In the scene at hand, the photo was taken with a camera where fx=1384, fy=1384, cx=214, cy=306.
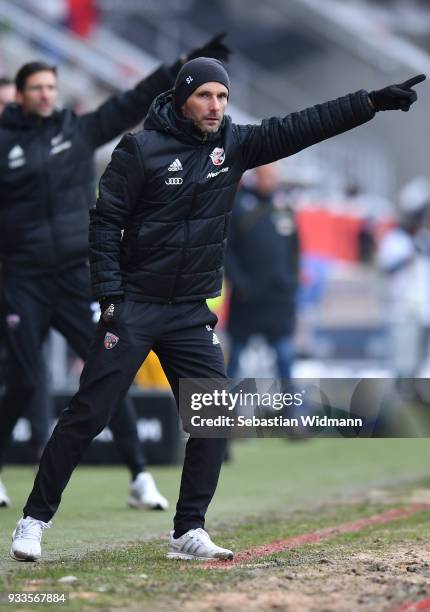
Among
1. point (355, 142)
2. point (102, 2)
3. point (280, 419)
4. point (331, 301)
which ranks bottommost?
point (280, 419)

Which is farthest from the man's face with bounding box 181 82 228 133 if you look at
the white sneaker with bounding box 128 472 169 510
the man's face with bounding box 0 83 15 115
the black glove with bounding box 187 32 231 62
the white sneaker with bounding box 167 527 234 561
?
the man's face with bounding box 0 83 15 115

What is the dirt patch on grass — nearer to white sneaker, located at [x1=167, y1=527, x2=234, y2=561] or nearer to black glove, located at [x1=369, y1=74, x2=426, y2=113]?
white sneaker, located at [x1=167, y1=527, x2=234, y2=561]

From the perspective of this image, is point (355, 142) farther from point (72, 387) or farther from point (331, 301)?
point (72, 387)

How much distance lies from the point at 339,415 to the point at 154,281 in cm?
111

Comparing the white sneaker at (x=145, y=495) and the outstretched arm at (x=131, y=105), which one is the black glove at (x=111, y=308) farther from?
the white sneaker at (x=145, y=495)

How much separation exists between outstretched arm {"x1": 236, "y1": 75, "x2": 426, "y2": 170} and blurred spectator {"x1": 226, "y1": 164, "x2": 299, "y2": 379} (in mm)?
6567

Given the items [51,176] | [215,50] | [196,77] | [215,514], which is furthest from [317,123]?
[215,514]

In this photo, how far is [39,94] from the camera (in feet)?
26.4

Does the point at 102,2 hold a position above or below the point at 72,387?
above

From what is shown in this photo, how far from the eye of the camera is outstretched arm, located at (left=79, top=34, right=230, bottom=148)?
314 inches

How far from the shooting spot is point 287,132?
6082 millimetres

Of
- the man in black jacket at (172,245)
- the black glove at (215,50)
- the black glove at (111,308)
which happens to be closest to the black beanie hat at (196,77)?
the man in black jacket at (172,245)

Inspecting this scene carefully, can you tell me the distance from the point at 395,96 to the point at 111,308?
1.52m

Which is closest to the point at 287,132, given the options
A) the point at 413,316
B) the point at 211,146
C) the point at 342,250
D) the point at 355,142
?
the point at 211,146
